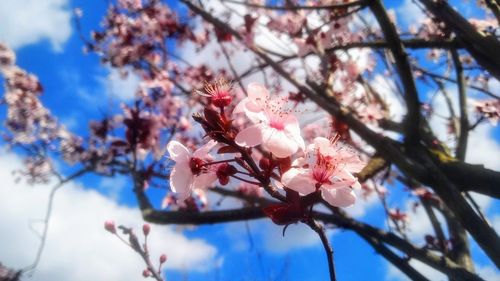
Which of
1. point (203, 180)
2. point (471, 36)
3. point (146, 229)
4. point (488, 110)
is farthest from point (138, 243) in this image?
point (488, 110)

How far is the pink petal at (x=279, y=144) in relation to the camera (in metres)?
0.89

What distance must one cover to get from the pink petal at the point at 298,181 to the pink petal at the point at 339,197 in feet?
0.24

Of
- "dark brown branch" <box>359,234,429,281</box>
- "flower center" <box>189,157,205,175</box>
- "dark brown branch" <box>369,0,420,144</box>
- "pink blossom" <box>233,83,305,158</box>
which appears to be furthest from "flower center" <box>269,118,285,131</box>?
"dark brown branch" <box>359,234,429,281</box>

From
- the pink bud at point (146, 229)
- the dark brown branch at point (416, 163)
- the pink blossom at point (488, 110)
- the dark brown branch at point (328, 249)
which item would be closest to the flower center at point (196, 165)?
the dark brown branch at point (328, 249)

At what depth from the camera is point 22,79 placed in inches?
260

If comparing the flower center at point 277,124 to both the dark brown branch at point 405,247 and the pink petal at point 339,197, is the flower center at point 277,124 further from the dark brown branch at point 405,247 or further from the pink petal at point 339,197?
the dark brown branch at point 405,247

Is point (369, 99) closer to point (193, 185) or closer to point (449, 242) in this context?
point (449, 242)

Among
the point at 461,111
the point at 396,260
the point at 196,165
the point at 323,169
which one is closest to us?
the point at 323,169

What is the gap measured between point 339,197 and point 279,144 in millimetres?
218

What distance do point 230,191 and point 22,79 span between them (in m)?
5.30

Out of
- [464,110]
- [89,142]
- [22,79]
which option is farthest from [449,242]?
[22,79]

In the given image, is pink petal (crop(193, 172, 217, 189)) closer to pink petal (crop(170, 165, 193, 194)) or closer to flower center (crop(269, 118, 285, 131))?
pink petal (crop(170, 165, 193, 194))

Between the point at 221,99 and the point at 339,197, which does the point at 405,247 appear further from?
the point at 221,99

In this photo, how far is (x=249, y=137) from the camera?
Answer: 89 centimetres
